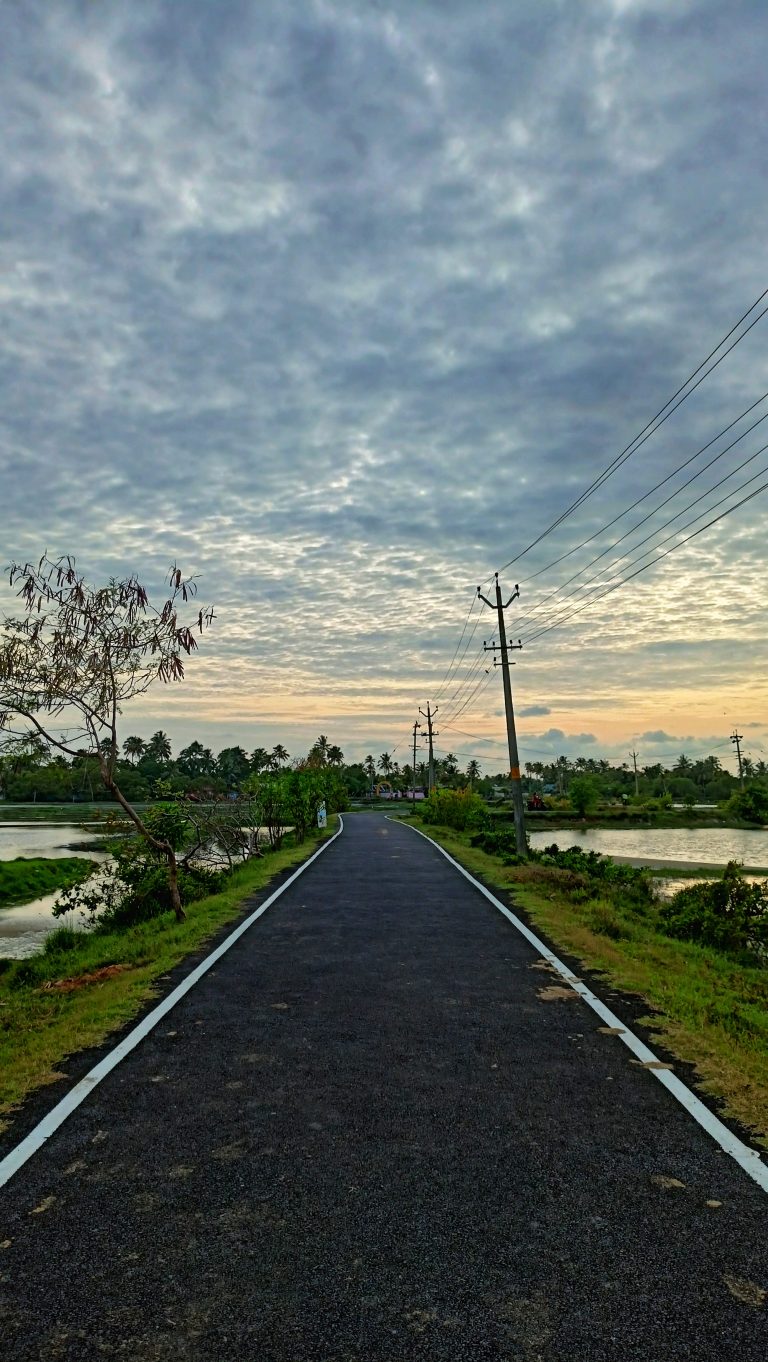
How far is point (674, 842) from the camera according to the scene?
61.3m

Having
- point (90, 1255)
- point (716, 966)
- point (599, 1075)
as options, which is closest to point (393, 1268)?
point (90, 1255)

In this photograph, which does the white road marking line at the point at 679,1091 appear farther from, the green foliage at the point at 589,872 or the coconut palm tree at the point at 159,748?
the coconut palm tree at the point at 159,748

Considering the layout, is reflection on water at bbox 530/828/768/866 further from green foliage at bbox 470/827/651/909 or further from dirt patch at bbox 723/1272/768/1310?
dirt patch at bbox 723/1272/768/1310

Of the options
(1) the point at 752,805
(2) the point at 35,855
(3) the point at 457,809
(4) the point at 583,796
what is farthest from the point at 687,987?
(1) the point at 752,805

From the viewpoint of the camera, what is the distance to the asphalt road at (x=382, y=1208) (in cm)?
313

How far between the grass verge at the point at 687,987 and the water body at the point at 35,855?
11.4 metres

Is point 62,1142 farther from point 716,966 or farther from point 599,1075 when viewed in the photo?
point 716,966

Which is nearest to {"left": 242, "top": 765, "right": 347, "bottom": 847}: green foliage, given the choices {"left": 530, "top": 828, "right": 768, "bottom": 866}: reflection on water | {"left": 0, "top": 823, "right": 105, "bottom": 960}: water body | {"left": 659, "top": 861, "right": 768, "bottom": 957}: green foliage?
A: {"left": 0, "top": 823, "right": 105, "bottom": 960}: water body

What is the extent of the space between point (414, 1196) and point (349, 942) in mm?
7044

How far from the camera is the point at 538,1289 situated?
3.38 metres

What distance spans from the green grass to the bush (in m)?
22.8

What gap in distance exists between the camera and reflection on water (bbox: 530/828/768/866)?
1921 inches

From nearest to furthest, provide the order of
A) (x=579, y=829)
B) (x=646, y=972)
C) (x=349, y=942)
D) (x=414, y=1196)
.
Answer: (x=414, y=1196), (x=646, y=972), (x=349, y=942), (x=579, y=829)

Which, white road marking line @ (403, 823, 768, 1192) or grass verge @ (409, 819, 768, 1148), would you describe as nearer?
white road marking line @ (403, 823, 768, 1192)
